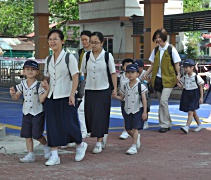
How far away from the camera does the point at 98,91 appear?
30.6 ft

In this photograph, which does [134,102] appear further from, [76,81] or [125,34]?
[125,34]

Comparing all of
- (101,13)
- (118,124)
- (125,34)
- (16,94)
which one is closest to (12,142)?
(16,94)

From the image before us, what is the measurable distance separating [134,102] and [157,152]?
37.0 inches

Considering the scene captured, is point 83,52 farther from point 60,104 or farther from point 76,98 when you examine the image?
point 60,104

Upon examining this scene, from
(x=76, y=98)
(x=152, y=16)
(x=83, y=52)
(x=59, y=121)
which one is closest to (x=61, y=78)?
(x=76, y=98)

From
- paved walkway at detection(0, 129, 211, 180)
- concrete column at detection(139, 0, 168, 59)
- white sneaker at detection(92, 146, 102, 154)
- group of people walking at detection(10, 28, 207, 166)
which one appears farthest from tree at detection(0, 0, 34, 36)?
white sneaker at detection(92, 146, 102, 154)

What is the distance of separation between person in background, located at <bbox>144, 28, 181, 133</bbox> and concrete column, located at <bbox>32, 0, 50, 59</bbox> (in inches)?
646

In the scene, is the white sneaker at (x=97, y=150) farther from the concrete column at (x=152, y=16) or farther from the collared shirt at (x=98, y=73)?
the concrete column at (x=152, y=16)

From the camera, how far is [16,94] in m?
8.64

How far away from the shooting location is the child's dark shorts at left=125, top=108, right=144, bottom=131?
31.2 feet

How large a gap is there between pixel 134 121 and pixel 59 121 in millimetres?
1618

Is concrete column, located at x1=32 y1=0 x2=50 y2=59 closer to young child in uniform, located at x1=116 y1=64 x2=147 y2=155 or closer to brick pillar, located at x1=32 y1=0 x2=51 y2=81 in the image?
brick pillar, located at x1=32 y1=0 x2=51 y2=81

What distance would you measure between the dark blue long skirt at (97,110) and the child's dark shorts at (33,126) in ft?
3.48

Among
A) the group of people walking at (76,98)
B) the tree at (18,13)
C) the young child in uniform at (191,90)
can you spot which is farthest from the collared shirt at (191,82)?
the tree at (18,13)
